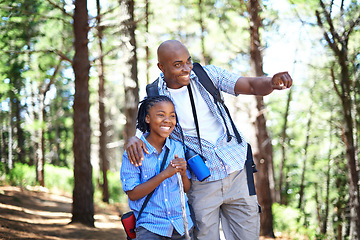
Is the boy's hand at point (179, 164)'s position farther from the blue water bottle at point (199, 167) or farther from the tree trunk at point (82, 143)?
the tree trunk at point (82, 143)

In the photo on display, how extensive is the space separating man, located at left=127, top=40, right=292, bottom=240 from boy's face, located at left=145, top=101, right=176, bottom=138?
0.17 metres

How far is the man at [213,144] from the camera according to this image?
9.86ft

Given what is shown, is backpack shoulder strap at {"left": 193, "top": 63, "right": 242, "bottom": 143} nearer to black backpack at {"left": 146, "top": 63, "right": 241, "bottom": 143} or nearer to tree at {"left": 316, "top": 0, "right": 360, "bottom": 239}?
black backpack at {"left": 146, "top": 63, "right": 241, "bottom": 143}

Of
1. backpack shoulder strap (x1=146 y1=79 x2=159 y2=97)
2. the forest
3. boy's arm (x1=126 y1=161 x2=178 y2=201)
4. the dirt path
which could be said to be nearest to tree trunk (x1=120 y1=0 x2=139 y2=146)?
the forest

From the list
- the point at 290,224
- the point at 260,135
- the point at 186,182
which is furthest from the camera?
the point at 290,224

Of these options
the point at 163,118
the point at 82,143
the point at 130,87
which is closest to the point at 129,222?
the point at 163,118

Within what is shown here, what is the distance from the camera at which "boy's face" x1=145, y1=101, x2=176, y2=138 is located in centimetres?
290

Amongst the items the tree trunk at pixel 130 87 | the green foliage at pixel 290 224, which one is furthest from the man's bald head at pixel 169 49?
the green foliage at pixel 290 224

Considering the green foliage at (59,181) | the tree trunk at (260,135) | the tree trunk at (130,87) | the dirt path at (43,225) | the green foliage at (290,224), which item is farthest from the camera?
the green foliage at (59,181)

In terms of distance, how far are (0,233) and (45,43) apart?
13143 millimetres

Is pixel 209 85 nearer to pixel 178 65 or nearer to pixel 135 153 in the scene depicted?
pixel 178 65

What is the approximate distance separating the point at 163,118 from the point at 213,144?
1.46 feet

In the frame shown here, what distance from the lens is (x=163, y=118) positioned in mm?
2895

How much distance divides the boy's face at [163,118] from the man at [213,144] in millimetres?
167
